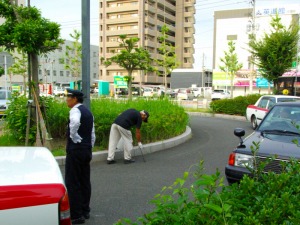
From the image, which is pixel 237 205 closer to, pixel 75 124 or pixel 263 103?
pixel 75 124

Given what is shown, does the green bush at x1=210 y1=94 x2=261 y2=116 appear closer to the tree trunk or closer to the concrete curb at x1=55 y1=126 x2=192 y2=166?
the concrete curb at x1=55 y1=126 x2=192 y2=166

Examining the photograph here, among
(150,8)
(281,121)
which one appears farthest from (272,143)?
(150,8)

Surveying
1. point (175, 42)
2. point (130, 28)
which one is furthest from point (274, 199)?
point (175, 42)

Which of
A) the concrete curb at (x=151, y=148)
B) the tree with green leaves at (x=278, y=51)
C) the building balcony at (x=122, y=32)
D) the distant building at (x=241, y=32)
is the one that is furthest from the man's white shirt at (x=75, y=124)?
the building balcony at (x=122, y=32)

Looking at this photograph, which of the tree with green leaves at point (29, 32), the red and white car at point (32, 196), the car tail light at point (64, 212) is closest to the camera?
the red and white car at point (32, 196)

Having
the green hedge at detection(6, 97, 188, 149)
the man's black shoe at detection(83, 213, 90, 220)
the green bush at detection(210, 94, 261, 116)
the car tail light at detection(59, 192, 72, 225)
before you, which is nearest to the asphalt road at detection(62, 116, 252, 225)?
the man's black shoe at detection(83, 213, 90, 220)

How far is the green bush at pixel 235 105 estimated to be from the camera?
63.8ft

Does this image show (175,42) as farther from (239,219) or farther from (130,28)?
(239,219)

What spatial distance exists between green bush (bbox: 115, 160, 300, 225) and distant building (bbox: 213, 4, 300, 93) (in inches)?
1936

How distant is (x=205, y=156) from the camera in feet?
29.1

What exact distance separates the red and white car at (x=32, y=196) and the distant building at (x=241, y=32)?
49742 mm

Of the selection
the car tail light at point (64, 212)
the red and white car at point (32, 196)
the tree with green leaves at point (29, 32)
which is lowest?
the car tail light at point (64, 212)

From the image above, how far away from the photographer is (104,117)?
29.4ft

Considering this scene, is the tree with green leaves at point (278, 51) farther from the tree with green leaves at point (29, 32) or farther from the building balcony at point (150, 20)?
the building balcony at point (150, 20)
